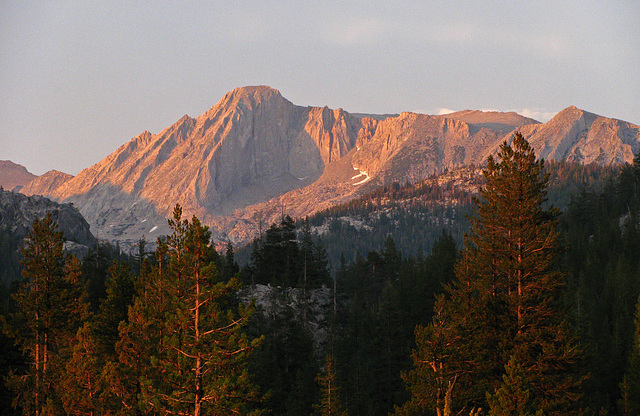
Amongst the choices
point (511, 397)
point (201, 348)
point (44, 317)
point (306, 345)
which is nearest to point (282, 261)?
point (306, 345)

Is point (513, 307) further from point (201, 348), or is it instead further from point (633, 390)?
point (633, 390)

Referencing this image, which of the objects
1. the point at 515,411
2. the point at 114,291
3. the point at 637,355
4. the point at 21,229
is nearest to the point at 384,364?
the point at 637,355

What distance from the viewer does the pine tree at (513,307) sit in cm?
2872

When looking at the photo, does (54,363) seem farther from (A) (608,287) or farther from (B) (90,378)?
A: (A) (608,287)

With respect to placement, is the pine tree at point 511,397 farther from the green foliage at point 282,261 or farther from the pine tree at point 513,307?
the green foliage at point 282,261

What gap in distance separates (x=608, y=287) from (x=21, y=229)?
18104 cm

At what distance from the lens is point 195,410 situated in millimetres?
23391

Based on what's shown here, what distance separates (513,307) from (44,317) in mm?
27761

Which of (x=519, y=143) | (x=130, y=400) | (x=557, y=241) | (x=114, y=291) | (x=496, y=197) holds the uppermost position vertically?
(x=519, y=143)

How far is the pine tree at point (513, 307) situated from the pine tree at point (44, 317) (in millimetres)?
22466

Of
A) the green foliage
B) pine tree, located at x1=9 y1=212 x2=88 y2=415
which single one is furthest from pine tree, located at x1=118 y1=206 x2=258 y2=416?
the green foliage

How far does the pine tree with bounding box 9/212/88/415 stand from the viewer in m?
35.8

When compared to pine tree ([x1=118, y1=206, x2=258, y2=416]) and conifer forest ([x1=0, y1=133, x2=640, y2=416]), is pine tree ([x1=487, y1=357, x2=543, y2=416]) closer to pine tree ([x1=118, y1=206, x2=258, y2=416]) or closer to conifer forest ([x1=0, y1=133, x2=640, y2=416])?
conifer forest ([x1=0, y1=133, x2=640, y2=416])

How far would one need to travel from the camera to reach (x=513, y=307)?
3047 cm
